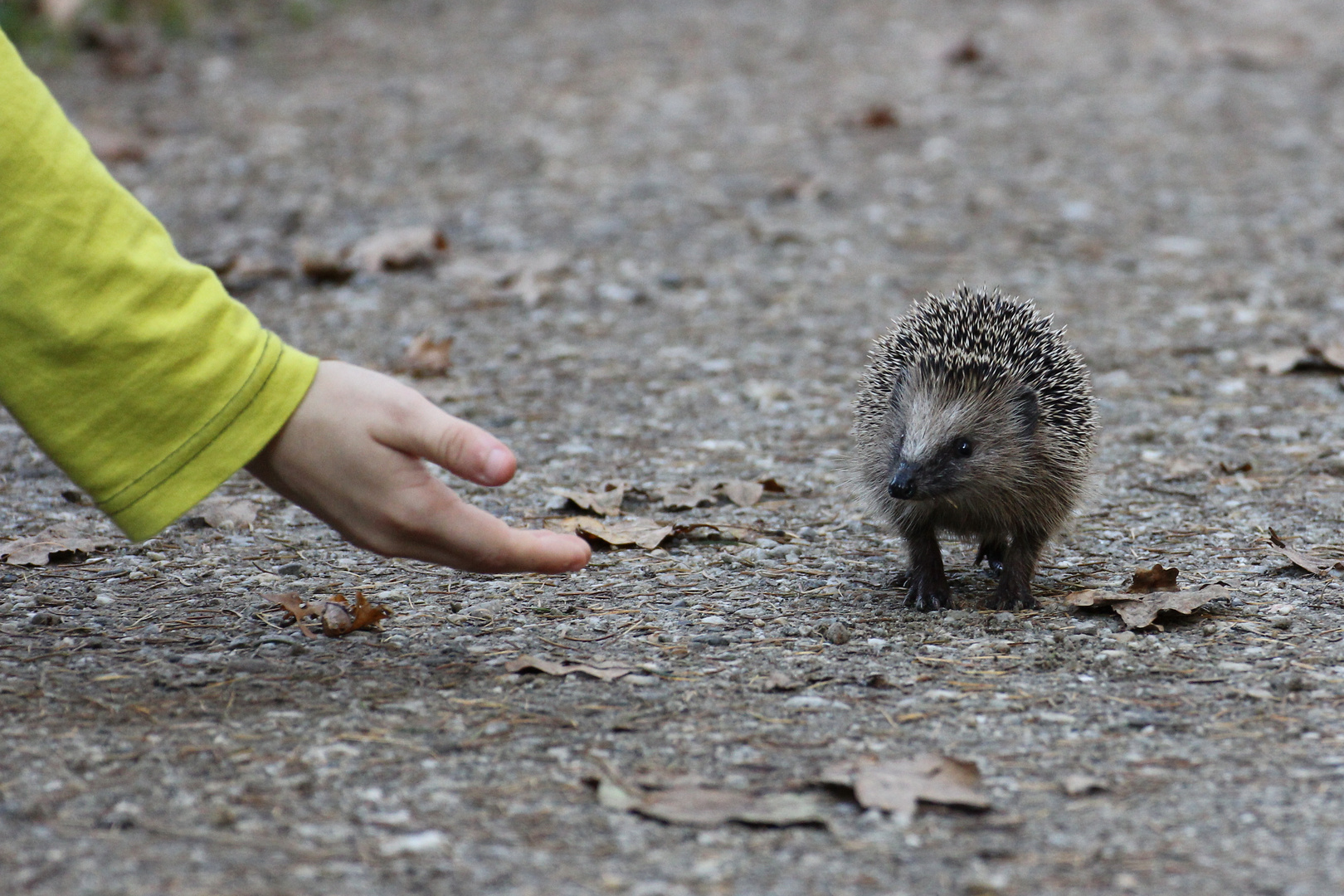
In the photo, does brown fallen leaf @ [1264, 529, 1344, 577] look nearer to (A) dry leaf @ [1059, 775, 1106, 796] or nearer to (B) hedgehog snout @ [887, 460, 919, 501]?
(B) hedgehog snout @ [887, 460, 919, 501]

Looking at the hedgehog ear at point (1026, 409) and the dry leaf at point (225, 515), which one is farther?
the dry leaf at point (225, 515)

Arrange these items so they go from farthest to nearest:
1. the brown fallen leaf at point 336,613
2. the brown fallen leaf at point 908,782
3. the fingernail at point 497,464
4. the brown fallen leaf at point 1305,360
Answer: the brown fallen leaf at point 1305,360 < the brown fallen leaf at point 336,613 < the fingernail at point 497,464 < the brown fallen leaf at point 908,782

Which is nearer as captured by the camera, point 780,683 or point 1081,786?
point 1081,786

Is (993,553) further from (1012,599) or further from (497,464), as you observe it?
(497,464)

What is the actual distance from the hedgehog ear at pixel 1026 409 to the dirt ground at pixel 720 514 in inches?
21.2

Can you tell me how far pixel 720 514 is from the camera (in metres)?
5.50

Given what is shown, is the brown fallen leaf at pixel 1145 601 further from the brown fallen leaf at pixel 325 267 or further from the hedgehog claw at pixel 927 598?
the brown fallen leaf at pixel 325 267

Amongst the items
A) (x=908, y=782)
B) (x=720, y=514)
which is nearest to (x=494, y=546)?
(x=908, y=782)

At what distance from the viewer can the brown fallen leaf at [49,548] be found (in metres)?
4.68

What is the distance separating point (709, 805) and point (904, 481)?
1798 millimetres

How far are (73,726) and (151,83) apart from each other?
423 inches

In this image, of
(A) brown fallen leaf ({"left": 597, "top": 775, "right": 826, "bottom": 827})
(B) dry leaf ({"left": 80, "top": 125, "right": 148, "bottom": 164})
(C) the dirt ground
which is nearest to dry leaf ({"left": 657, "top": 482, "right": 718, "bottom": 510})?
(C) the dirt ground

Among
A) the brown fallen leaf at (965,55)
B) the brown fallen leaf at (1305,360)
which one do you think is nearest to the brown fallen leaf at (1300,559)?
the brown fallen leaf at (1305,360)

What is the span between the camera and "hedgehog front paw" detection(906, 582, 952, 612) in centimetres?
473
